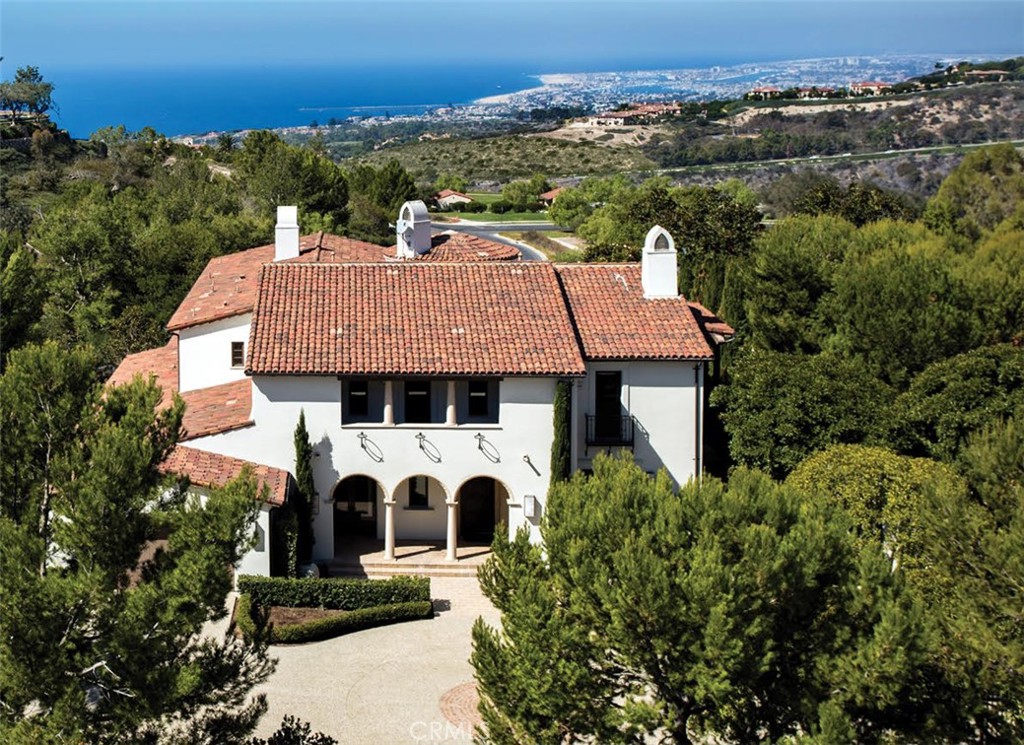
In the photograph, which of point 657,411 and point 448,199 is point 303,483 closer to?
point 657,411

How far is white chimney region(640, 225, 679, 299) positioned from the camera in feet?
105

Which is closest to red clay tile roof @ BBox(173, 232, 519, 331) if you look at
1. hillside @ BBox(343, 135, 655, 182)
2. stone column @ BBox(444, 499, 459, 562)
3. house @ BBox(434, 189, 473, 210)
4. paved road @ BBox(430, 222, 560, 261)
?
stone column @ BBox(444, 499, 459, 562)

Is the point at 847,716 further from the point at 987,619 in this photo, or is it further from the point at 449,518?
the point at 449,518

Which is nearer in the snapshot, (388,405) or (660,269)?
(388,405)

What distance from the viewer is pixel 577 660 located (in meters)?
17.3

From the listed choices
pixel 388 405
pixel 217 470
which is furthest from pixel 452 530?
pixel 217 470

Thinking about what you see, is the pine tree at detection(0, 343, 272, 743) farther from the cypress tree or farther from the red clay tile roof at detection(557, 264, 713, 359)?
the red clay tile roof at detection(557, 264, 713, 359)

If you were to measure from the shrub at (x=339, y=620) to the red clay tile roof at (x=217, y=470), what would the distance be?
8.92ft

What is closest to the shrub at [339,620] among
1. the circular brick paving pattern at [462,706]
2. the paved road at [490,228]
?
the circular brick paving pattern at [462,706]

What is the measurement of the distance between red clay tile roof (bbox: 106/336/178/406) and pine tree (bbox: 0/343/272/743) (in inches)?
676

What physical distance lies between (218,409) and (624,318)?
978 centimetres

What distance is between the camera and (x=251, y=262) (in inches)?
1527

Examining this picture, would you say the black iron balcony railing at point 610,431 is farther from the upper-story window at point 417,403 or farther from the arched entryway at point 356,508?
the arched entryway at point 356,508

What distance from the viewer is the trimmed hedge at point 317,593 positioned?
26.3 m
